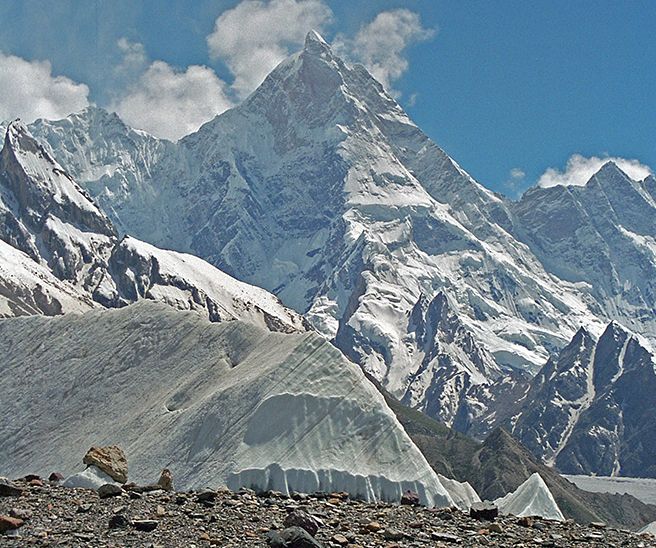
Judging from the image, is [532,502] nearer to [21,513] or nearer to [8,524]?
[21,513]

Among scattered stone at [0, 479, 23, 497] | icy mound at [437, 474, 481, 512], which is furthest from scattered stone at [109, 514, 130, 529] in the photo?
icy mound at [437, 474, 481, 512]

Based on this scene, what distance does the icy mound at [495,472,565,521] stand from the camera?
77188 mm

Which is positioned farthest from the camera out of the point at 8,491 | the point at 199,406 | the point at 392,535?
the point at 199,406

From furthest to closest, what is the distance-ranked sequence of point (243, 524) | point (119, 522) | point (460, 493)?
1. point (460, 493)
2. point (243, 524)
3. point (119, 522)

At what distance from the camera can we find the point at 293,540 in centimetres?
2953

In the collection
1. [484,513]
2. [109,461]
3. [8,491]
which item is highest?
[109,461]

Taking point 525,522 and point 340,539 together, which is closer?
point 340,539

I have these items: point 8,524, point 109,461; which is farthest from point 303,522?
point 109,461

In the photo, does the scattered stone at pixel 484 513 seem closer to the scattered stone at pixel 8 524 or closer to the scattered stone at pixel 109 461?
the scattered stone at pixel 8 524

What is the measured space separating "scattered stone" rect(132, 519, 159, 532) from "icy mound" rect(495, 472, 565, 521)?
156ft

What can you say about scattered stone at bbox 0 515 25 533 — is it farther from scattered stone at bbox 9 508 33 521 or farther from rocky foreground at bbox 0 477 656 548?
scattered stone at bbox 9 508 33 521

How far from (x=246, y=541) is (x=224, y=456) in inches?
1729

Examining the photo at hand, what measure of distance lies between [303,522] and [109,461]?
2822 cm

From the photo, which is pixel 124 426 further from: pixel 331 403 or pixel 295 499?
pixel 295 499
